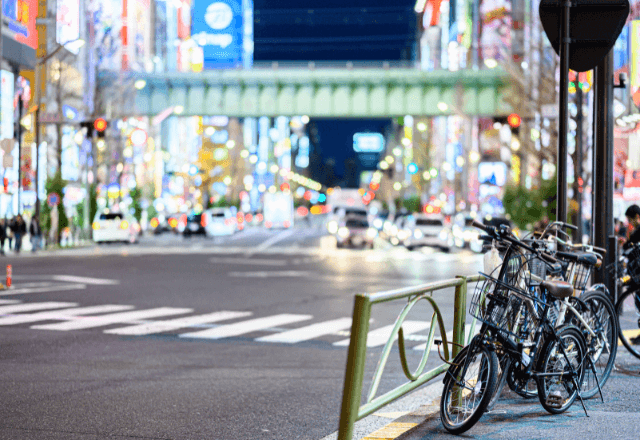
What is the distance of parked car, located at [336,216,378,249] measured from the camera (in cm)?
4544

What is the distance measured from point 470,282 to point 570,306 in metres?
0.77

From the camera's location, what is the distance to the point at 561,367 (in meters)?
6.69

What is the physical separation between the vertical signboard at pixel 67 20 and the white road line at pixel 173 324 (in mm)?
38842

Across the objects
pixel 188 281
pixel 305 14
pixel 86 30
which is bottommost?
pixel 188 281

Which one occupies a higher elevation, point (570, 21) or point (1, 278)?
point (570, 21)

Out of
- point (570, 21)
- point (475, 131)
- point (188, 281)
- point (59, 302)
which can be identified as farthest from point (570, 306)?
point (475, 131)

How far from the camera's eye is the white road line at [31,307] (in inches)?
603

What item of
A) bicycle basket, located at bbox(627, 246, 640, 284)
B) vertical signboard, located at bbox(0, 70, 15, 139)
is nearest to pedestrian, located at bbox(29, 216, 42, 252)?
vertical signboard, located at bbox(0, 70, 15, 139)

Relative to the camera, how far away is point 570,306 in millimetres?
6926

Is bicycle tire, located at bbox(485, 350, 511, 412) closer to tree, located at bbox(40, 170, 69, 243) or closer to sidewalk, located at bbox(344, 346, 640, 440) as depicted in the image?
sidewalk, located at bbox(344, 346, 640, 440)

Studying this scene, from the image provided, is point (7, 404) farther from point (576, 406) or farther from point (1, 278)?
point (1, 278)

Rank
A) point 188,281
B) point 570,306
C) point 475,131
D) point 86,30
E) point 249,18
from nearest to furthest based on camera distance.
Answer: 1. point 570,306
2. point 188,281
3. point 86,30
4. point 475,131
5. point 249,18

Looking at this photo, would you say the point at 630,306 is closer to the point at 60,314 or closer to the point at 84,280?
the point at 60,314

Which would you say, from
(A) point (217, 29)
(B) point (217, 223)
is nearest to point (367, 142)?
(A) point (217, 29)
